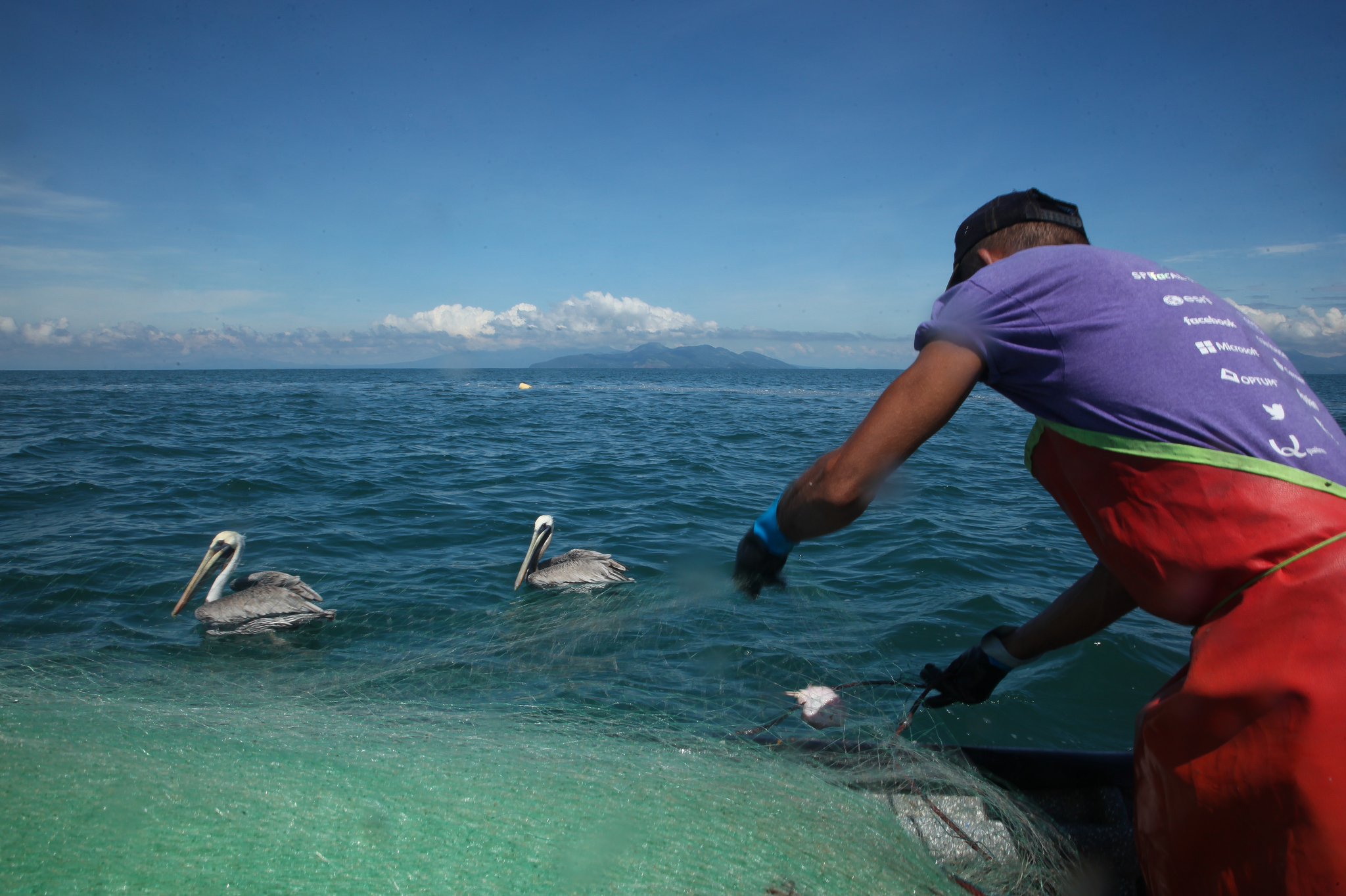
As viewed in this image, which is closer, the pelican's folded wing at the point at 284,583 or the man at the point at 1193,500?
the man at the point at 1193,500

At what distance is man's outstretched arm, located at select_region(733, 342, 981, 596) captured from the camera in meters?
1.45

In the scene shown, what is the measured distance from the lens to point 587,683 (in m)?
4.43

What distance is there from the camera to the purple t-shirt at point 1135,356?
50.0 inches

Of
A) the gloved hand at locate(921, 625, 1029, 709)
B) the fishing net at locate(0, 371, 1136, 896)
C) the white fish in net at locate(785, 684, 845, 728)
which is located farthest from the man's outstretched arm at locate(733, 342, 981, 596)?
the white fish in net at locate(785, 684, 845, 728)

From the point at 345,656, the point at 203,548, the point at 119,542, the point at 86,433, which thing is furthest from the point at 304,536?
the point at 86,433

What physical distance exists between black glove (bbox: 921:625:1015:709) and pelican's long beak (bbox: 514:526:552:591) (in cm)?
545

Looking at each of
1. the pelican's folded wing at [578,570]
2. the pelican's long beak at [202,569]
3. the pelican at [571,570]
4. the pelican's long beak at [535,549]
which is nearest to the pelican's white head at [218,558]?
the pelican's long beak at [202,569]

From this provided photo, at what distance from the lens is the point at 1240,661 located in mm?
1227

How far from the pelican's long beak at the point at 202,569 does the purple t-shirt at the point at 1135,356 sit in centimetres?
799

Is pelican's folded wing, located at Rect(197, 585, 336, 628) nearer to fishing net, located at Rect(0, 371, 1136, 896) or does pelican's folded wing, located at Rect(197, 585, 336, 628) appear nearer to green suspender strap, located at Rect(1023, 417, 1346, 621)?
fishing net, located at Rect(0, 371, 1136, 896)

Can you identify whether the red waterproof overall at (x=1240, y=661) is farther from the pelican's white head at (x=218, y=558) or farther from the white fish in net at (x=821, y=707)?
the pelican's white head at (x=218, y=558)

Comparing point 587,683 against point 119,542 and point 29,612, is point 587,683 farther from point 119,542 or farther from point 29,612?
point 119,542

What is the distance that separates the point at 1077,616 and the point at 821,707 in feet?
5.66

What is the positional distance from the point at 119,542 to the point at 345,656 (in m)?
5.27
